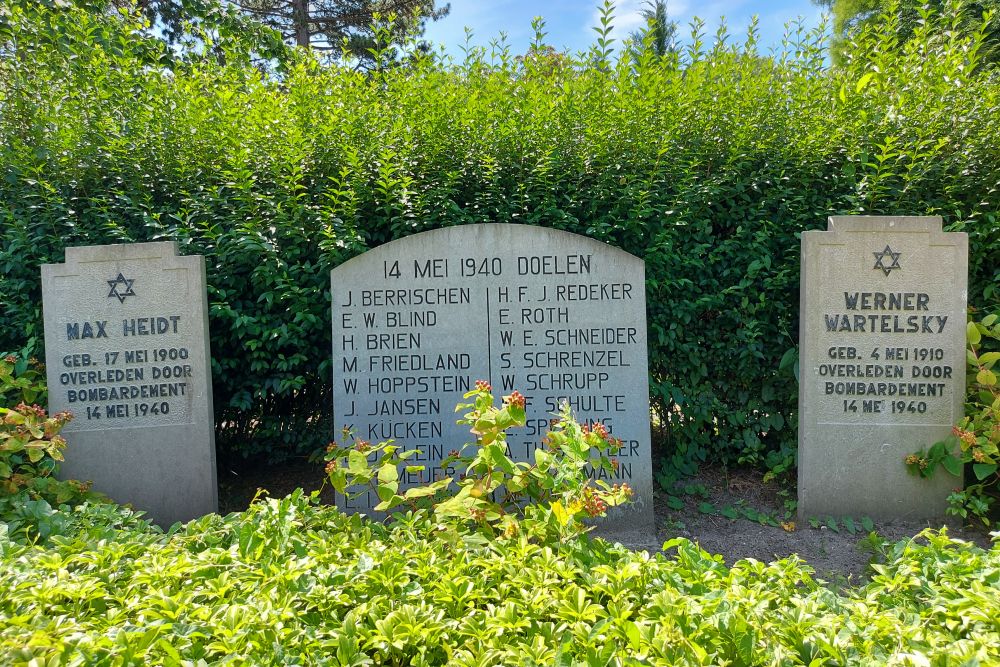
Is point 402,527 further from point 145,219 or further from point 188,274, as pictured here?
point 145,219

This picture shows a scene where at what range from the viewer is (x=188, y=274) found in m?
3.99

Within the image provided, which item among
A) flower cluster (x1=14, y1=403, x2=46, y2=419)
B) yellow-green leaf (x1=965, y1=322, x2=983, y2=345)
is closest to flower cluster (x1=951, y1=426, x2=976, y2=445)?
yellow-green leaf (x1=965, y1=322, x2=983, y2=345)

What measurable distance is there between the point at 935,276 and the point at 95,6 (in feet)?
26.3

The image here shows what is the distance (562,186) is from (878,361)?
238cm

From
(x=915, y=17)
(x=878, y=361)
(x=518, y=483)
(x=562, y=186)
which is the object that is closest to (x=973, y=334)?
(x=878, y=361)

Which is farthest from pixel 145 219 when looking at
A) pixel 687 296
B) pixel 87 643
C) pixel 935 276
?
pixel 935 276

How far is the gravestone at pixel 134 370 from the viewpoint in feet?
13.0

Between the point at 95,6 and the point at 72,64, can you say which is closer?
the point at 72,64

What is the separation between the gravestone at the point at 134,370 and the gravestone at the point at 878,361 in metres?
3.95

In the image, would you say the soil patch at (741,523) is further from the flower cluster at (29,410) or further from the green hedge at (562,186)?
the flower cluster at (29,410)

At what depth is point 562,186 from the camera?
14.7 feet

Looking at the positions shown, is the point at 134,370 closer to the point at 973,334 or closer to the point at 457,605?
the point at 457,605

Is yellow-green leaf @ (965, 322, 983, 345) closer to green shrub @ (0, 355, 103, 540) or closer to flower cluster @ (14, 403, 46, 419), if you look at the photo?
green shrub @ (0, 355, 103, 540)

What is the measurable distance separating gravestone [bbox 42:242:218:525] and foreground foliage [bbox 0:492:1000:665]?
1.42 metres
